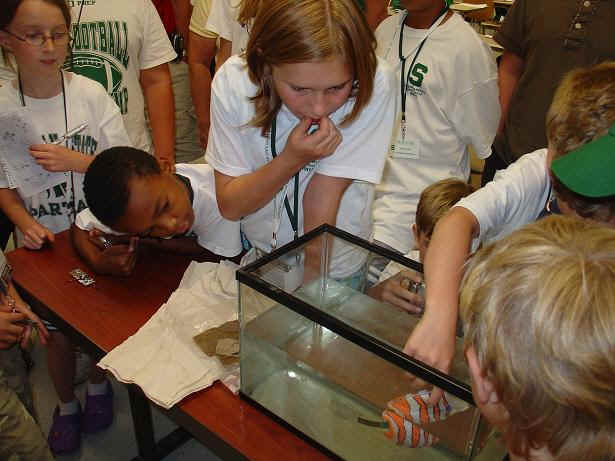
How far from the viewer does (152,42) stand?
2137mm

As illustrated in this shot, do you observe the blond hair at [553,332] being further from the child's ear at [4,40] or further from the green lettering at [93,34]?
the green lettering at [93,34]

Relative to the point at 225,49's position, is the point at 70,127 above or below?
below

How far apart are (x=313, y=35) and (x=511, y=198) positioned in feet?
1.89

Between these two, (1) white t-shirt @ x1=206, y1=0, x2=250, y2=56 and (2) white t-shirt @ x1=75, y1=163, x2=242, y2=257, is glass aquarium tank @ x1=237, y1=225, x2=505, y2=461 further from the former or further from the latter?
A: (1) white t-shirt @ x1=206, y1=0, x2=250, y2=56

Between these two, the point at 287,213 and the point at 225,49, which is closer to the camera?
the point at 287,213

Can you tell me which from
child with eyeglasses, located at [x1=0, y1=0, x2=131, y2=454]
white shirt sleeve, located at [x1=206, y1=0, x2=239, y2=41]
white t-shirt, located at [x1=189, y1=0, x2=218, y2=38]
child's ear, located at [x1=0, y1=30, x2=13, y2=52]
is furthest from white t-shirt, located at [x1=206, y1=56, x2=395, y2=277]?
white t-shirt, located at [x1=189, y1=0, x2=218, y2=38]

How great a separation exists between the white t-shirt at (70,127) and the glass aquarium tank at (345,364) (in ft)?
3.51

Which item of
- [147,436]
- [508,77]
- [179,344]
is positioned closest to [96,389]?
[147,436]

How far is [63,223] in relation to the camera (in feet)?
6.01

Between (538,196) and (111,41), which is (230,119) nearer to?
(538,196)

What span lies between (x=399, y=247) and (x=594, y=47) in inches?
39.0

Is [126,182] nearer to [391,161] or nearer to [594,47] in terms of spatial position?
[391,161]

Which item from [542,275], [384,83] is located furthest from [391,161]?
[542,275]

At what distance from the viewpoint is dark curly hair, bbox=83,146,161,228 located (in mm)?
1445
